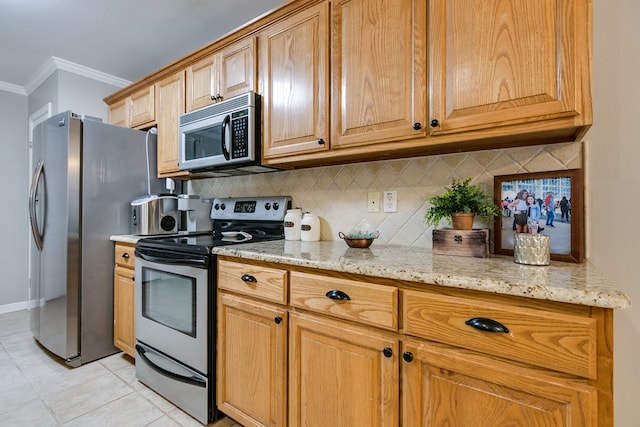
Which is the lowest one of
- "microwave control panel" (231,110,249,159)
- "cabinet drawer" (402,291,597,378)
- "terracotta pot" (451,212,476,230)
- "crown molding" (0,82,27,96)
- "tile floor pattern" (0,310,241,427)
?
"tile floor pattern" (0,310,241,427)

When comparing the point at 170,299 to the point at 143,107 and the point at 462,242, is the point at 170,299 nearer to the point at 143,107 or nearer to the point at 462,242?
the point at 462,242

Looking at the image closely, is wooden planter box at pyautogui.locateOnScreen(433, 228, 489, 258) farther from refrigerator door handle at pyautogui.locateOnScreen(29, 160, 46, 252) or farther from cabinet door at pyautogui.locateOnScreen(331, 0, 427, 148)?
refrigerator door handle at pyautogui.locateOnScreen(29, 160, 46, 252)

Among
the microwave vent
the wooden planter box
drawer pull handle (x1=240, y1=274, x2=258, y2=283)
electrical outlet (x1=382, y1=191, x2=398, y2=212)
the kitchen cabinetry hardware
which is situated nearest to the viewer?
the kitchen cabinetry hardware

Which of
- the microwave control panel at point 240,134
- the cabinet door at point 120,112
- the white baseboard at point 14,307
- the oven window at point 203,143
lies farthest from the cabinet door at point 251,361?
the white baseboard at point 14,307

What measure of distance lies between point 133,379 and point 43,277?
3.78 ft

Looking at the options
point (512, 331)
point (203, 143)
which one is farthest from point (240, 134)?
point (512, 331)

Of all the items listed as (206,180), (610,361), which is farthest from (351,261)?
(206,180)

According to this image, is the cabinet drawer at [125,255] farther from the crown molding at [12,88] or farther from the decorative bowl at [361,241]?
the crown molding at [12,88]

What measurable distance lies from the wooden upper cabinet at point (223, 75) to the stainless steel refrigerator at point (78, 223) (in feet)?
2.36

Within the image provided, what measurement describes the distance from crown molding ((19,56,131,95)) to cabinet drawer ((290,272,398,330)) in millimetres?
3169

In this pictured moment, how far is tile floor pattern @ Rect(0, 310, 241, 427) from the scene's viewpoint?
1642 mm

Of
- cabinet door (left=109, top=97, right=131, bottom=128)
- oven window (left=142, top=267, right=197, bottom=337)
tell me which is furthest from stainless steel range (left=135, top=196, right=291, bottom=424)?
cabinet door (left=109, top=97, right=131, bottom=128)

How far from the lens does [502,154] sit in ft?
4.65

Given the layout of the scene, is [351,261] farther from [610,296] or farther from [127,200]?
[127,200]
